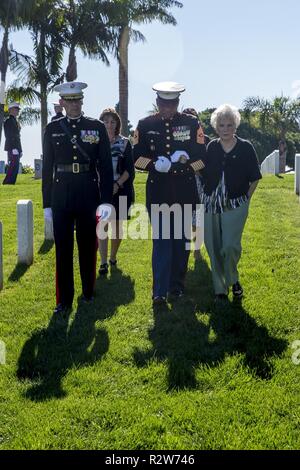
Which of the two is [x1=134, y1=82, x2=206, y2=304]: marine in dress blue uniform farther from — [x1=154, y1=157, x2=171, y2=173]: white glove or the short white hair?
the short white hair

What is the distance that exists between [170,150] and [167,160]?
110mm

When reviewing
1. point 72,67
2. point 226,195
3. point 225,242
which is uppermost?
point 72,67

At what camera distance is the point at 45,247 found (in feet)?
28.0

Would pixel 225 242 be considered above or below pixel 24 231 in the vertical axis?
above

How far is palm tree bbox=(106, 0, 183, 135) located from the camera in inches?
1067

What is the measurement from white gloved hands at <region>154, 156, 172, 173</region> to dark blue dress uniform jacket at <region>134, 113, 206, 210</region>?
2.4 inches

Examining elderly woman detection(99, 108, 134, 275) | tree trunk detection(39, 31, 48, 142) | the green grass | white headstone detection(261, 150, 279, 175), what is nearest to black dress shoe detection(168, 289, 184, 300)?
the green grass

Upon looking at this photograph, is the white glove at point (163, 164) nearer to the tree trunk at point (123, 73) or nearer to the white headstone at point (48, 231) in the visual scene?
the white headstone at point (48, 231)

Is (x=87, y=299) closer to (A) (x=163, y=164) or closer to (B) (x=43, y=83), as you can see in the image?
(A) (x=163, y=164)

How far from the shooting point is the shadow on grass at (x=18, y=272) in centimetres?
700

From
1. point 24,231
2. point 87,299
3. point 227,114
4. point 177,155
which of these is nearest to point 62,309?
point 87,299

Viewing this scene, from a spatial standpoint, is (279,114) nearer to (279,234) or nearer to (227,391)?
(279,234)

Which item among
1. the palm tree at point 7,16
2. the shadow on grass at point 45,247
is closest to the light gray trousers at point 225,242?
the shadow on grass at point 45,247

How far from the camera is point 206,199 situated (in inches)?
230
